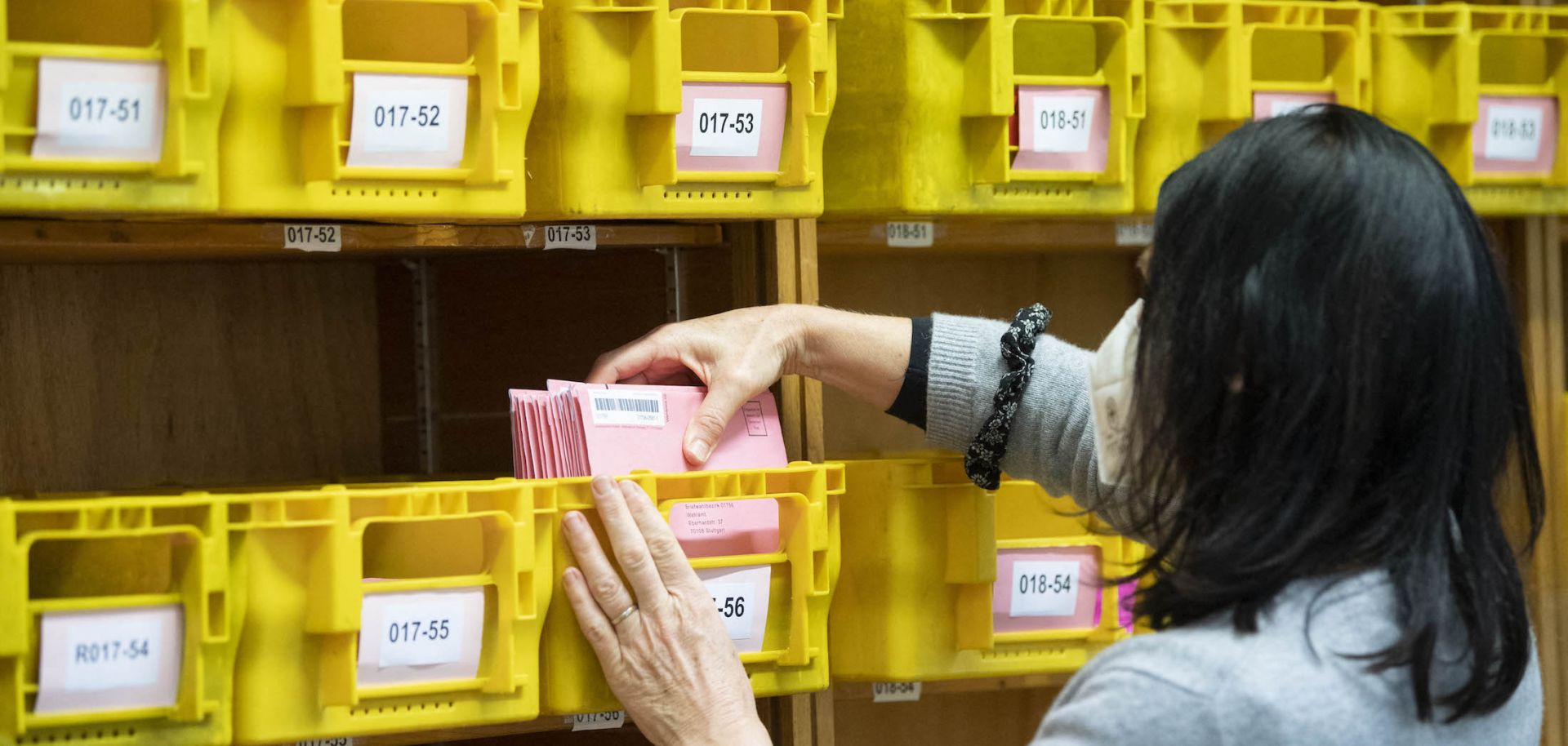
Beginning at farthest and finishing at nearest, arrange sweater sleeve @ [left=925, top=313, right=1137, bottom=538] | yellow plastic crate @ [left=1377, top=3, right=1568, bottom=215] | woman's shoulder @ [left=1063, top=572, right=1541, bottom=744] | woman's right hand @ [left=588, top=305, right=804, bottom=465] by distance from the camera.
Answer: yellow plastic crate @ [left=1377, top=3, right=1568, bottom=215] < sweater sleeve @ [left=925, top=313, right=1137, bottom=538] < woman's right hand @ [left=588, top=305, right=804, bottom=465] < woman's shoulder @ [left=1063, top=572, right=1541, bottom=744]

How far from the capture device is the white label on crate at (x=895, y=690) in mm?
1899

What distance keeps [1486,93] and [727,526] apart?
3.57 feet

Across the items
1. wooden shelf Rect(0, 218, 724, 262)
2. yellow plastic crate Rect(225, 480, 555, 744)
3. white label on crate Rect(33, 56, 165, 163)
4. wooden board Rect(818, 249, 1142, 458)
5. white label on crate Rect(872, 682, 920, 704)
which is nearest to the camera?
white label on crate Rect(33, 56, 165, 163)

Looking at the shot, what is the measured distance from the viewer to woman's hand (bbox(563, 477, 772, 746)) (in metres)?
1.56

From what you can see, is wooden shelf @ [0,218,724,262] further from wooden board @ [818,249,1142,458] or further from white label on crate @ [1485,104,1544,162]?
white label on crate @ [1485,104,1544,162]

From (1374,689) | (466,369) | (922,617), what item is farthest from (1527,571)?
(466,369)

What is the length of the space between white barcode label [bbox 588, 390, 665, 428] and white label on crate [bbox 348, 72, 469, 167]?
0.86ft

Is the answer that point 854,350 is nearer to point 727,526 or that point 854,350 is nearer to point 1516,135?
point 727,526

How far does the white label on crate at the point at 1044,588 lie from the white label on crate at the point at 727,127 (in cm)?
56

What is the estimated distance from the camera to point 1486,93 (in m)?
2.04

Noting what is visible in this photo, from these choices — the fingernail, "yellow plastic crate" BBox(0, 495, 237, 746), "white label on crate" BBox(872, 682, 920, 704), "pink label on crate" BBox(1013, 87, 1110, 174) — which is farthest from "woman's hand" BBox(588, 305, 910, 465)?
"yellow plastic crate" BBox(0, 495, 237, 746)

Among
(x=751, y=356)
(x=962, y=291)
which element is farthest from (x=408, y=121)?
(x=962, y=291)

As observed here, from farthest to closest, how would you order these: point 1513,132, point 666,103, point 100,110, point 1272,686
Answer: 1. point 1513,132
2. point 666,103
3. point 100,110
4. point 1272,686

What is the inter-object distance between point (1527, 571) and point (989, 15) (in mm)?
1072
